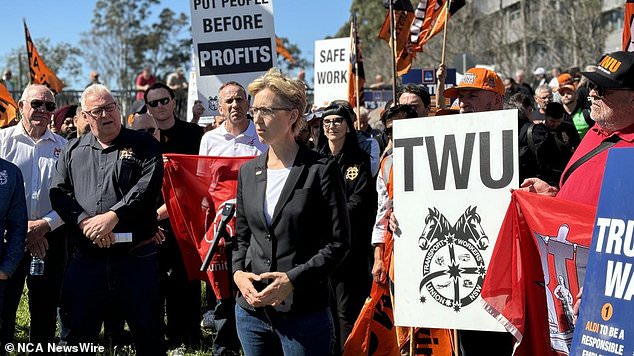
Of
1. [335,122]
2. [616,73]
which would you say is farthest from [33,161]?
[616,73]

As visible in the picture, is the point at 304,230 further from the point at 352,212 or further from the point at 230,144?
the point at 230,144

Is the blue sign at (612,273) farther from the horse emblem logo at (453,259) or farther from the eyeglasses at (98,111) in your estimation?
the eyeglasses at (98,111)

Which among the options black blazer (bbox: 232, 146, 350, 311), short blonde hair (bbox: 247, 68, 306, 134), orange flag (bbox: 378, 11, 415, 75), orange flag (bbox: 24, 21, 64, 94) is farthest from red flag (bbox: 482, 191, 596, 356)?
orange flag (bbox: 24, 21, 64, 94)

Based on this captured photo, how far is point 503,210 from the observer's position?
4938mm

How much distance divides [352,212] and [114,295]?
A: 87.1 inches

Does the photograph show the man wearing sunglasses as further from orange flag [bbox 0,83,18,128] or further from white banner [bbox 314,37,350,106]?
white banner [bbox 314,37,350,106]

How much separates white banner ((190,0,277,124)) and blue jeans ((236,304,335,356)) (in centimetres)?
401

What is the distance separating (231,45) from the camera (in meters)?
8.39

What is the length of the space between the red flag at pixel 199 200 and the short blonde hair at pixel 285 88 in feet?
7.25

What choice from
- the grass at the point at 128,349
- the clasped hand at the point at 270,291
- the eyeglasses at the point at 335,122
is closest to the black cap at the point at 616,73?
the clasped hand at the point at 270,291

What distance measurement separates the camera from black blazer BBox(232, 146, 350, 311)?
449 centimetres

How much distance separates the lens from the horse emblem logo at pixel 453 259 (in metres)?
5.02

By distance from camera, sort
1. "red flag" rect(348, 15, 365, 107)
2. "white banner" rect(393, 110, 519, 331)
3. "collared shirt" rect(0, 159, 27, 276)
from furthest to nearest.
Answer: "red flag" rect(348, 15, 365, 107), "collared shirt" rect(0, 159, 27, 276), "white banner" rect(393, 110, 519, 331)

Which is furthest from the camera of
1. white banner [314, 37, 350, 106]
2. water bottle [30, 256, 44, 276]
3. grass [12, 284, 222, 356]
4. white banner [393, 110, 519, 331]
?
white banner [314, 37, 350, 106]
